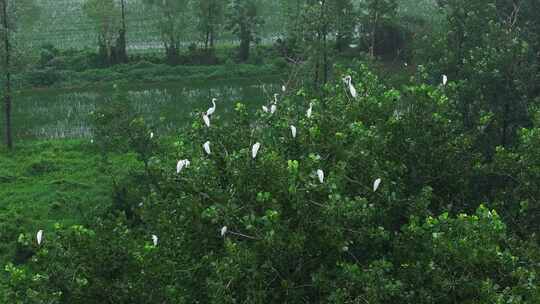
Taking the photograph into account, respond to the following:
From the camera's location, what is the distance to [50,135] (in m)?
27.6

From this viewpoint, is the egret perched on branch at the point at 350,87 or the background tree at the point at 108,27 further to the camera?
the background tree at the point at 108,27

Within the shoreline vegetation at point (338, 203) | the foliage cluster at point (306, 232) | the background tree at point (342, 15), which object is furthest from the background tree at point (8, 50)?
the foliage cluster at point (306, 232)

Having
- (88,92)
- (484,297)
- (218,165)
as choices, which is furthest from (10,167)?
(484,297)

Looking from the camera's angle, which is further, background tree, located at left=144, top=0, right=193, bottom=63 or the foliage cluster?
background tree, located at left=144, top=0, right=193, bottom=63

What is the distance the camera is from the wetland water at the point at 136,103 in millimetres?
28453

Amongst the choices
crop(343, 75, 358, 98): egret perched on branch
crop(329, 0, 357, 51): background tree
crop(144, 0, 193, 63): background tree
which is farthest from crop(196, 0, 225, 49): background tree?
crop(343, 75, 358, 98): egret perched on branch

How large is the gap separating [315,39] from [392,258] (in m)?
15.6

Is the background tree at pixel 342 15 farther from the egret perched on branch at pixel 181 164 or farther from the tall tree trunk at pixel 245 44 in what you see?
the egret perched on branch at pixel 181 164

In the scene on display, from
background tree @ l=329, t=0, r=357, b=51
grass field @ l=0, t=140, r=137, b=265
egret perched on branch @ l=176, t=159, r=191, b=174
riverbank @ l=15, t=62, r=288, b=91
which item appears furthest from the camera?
riverbank @ l=15, t=62, r=288, b=91

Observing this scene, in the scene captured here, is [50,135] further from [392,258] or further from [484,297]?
[484,297]

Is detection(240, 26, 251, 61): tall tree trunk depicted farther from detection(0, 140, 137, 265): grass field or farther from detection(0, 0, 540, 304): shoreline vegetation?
detection(0, 0, 540, 304): shoreline vegetation

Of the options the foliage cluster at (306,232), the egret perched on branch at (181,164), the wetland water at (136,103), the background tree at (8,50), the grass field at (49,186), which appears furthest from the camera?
the wetland water at (136,103)

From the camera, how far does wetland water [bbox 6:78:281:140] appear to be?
93.4 feet

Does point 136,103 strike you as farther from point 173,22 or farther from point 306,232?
point 306,232
